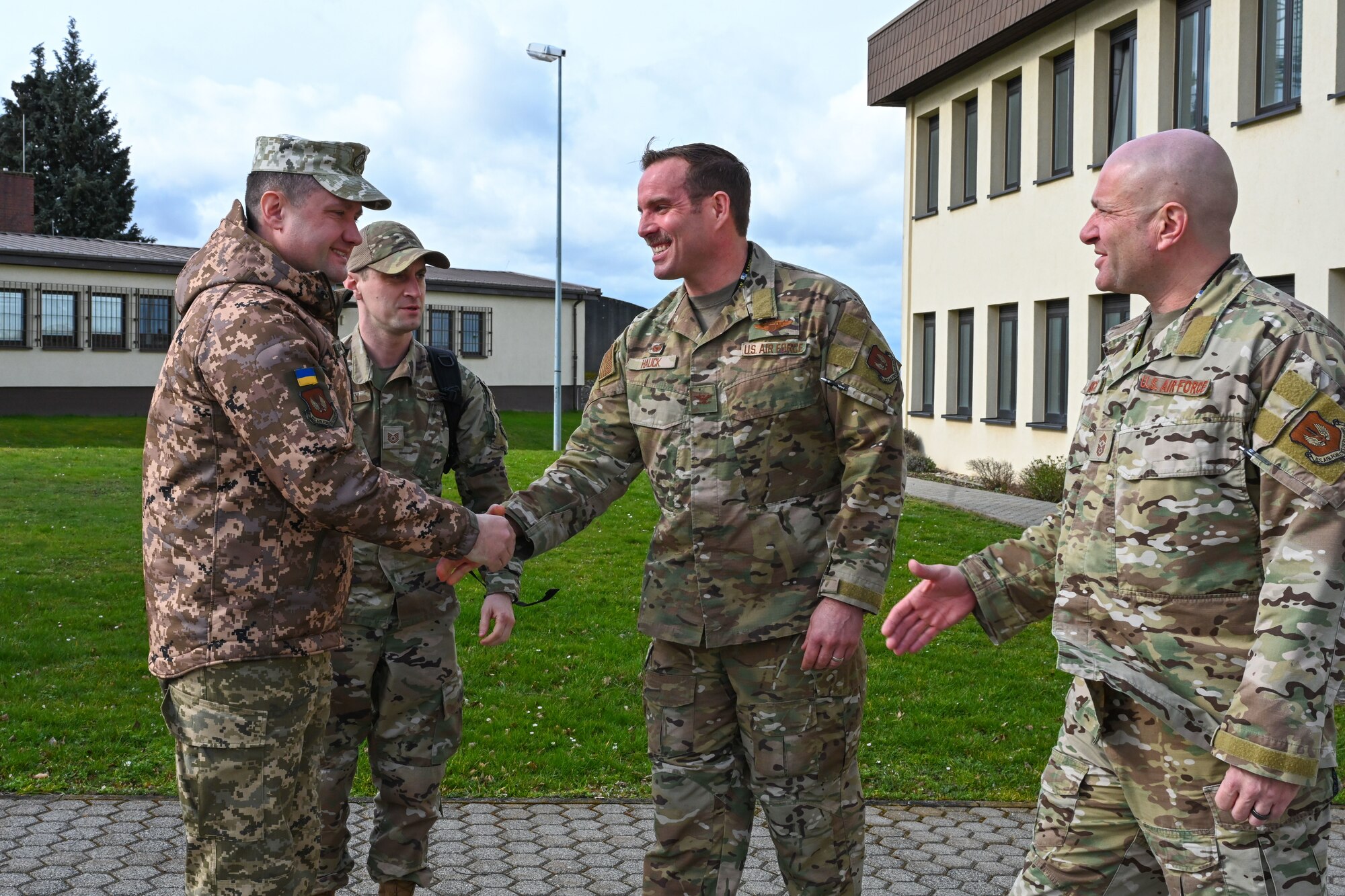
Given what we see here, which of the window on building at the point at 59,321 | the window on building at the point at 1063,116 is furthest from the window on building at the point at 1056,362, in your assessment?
the window on building at the point at 59,321

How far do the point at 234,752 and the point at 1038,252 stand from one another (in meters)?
18.6

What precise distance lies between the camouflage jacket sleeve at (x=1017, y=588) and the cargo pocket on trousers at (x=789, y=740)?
1.98ft

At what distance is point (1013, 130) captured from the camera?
21.7m

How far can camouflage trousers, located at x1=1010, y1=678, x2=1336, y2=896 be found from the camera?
2850 mm

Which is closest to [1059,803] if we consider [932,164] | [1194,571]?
[1194,571]

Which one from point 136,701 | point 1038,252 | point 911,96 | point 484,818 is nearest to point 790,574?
point 484,818

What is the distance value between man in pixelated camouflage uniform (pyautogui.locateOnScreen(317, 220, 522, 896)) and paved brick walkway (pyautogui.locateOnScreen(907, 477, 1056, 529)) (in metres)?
11.0

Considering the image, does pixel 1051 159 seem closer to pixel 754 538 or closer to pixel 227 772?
pixel 754 538

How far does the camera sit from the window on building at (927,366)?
2462 centimetres

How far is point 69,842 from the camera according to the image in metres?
5.26

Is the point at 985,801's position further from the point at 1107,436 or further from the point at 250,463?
the point at 250,463

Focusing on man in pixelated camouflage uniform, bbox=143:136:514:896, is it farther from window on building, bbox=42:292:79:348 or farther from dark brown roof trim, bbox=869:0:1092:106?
window on building, bbox=42:292:79:348

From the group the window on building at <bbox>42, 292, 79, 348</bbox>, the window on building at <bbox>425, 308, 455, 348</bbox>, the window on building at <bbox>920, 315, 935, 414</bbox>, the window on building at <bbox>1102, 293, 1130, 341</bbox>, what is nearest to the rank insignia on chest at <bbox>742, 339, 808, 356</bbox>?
the window on building at <bbox>1102, 293, 1130, 341</bbox>

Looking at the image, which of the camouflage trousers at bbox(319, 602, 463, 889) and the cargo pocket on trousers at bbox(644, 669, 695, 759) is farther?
the camouflage trousers at bbox(319, 602, 463, 889)
